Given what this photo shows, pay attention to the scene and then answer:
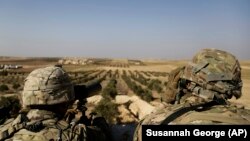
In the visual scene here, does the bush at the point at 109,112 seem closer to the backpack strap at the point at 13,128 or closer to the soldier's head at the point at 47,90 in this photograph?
the soldier's head at the point at 47,90

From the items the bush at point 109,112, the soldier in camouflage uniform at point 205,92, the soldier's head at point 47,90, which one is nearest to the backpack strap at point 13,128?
the soldier's head at point 47,90

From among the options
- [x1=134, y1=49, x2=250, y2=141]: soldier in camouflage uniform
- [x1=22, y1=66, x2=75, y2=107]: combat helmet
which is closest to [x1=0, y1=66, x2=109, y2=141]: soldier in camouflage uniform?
[x1=22, y1=66, x2=75, y2=107]: combat helmet

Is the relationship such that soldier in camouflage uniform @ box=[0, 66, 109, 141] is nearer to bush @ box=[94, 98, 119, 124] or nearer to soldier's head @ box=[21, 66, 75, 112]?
soldier's head @ box=[21, 66, 75, 112]

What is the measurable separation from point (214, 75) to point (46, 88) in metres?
1.81

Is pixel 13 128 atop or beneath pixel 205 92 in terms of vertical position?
beneath

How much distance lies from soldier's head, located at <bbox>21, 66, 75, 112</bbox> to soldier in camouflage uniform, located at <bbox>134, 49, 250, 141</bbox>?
2.97 feet

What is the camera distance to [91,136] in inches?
148

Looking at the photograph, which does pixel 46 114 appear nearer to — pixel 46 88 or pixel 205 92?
pixel 46 88

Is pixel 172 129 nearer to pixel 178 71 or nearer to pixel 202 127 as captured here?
pixel 202 127

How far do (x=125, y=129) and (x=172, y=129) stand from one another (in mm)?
2945

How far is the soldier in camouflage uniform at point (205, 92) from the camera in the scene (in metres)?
3.23

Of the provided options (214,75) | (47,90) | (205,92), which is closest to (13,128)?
(47,90)

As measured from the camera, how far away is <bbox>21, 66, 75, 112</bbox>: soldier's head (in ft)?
11.6

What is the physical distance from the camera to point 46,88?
11.7ft
